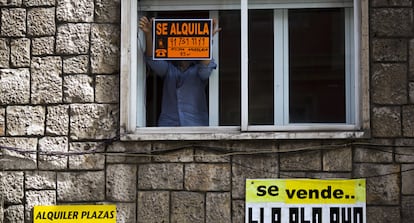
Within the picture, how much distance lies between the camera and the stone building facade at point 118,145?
19.2 feet

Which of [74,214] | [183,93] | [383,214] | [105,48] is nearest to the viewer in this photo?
[383,214]

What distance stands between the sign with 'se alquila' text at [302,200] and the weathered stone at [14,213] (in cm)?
202

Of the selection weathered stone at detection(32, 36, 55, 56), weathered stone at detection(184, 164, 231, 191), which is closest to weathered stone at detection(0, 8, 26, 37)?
weathered stone at detection(32, 36, 55, 56)

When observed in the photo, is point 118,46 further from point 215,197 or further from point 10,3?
point 215,197

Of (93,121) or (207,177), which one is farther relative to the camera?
(93,121)

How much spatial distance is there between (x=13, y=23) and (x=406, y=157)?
3726 millimetres

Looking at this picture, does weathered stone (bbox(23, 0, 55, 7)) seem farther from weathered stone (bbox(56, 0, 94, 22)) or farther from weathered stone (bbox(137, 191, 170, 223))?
weathered stone (bbox(137, 191, 170, 223))

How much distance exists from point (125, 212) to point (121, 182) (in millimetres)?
268

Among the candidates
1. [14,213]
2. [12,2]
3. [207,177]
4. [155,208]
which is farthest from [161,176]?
[12,2]

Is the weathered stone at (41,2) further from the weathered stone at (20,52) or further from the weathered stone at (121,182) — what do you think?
the weathered stone at (121,182)

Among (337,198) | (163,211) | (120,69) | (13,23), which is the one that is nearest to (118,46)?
(120,69)

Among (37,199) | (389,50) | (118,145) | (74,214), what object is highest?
(389,50)

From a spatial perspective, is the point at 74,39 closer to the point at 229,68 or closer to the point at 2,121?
the point at 2,121

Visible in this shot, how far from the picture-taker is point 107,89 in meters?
6.10
